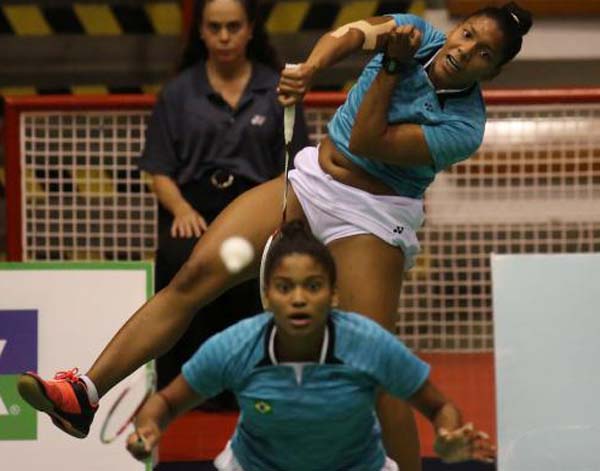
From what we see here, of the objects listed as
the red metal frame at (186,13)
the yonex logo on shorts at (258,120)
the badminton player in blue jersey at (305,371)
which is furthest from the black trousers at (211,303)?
the badminton player in blue jersey at (305,371)

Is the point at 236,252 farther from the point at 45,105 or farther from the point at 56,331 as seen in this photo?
the point at 45,105

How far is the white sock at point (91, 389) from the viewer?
15.6 feet

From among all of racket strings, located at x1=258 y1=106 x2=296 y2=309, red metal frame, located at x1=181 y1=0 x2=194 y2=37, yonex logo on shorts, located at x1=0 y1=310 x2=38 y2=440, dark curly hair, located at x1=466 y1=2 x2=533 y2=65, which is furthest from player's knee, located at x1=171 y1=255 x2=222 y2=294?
red metal frame, located at x1=181 y1=0 x2=194 y2=37

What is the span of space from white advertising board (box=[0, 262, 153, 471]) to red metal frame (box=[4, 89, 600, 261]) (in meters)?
1.21

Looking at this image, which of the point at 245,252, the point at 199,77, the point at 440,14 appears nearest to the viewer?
the point at 245,252

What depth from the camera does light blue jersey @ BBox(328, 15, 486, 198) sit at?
466 centimetres

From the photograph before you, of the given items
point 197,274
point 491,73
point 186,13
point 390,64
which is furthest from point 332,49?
point 186,13

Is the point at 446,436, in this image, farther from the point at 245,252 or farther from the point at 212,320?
the point at 212,320

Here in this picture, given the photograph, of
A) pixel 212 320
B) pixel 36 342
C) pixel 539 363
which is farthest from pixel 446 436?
pixel 212 320

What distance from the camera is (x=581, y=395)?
220 inches

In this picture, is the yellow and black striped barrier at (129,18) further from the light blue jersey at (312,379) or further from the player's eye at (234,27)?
the light blue jersey at (312,379)

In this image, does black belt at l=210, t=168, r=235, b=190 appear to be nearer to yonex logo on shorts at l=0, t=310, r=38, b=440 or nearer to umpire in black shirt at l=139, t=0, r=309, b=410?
umpire in black shirt at l=139, t=0, r=309, b=410

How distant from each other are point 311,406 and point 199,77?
251cm

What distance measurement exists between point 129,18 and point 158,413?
4.54 metres
